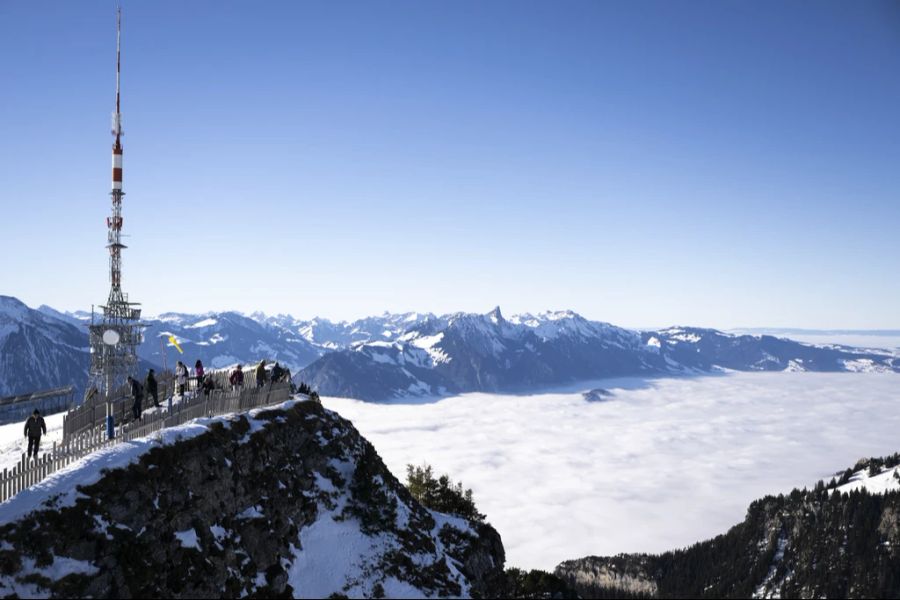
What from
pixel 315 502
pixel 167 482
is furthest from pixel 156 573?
pixel 315 502

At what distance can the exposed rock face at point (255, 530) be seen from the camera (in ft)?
72.1

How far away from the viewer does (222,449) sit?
31641mm

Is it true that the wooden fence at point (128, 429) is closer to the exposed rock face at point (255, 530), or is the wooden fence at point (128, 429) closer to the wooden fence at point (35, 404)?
the exposed rock face at point (255, 530)

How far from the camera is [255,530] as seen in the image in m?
30.4

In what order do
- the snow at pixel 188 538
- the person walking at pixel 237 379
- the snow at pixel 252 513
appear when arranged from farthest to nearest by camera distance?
the person walking at pixel 237 379
the snow at pixel 252 513
the snow at pixel 188 538

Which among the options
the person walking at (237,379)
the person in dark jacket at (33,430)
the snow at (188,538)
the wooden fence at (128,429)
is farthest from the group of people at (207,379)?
the snow at (188,538)

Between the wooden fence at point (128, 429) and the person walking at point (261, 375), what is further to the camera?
the person walking at point (261, 375)

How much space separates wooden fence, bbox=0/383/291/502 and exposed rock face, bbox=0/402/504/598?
6.40 ft

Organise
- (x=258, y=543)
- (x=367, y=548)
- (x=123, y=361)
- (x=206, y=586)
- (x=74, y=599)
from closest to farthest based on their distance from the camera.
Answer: (x=74, y=599) → (x=206, y=586) → (x=258, y=543) → (x=367, y=548) → (x=123, y=361)

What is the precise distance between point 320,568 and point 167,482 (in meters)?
9.89

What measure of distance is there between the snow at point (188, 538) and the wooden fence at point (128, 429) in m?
5.68

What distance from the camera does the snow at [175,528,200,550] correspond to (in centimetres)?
2619

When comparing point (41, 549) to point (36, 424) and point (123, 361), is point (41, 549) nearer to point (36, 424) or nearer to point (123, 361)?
point (36, 424)

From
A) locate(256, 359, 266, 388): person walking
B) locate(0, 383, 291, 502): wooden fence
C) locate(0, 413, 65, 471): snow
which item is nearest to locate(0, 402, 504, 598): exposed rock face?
locate(0, 383, 291, 502): wooden fence
